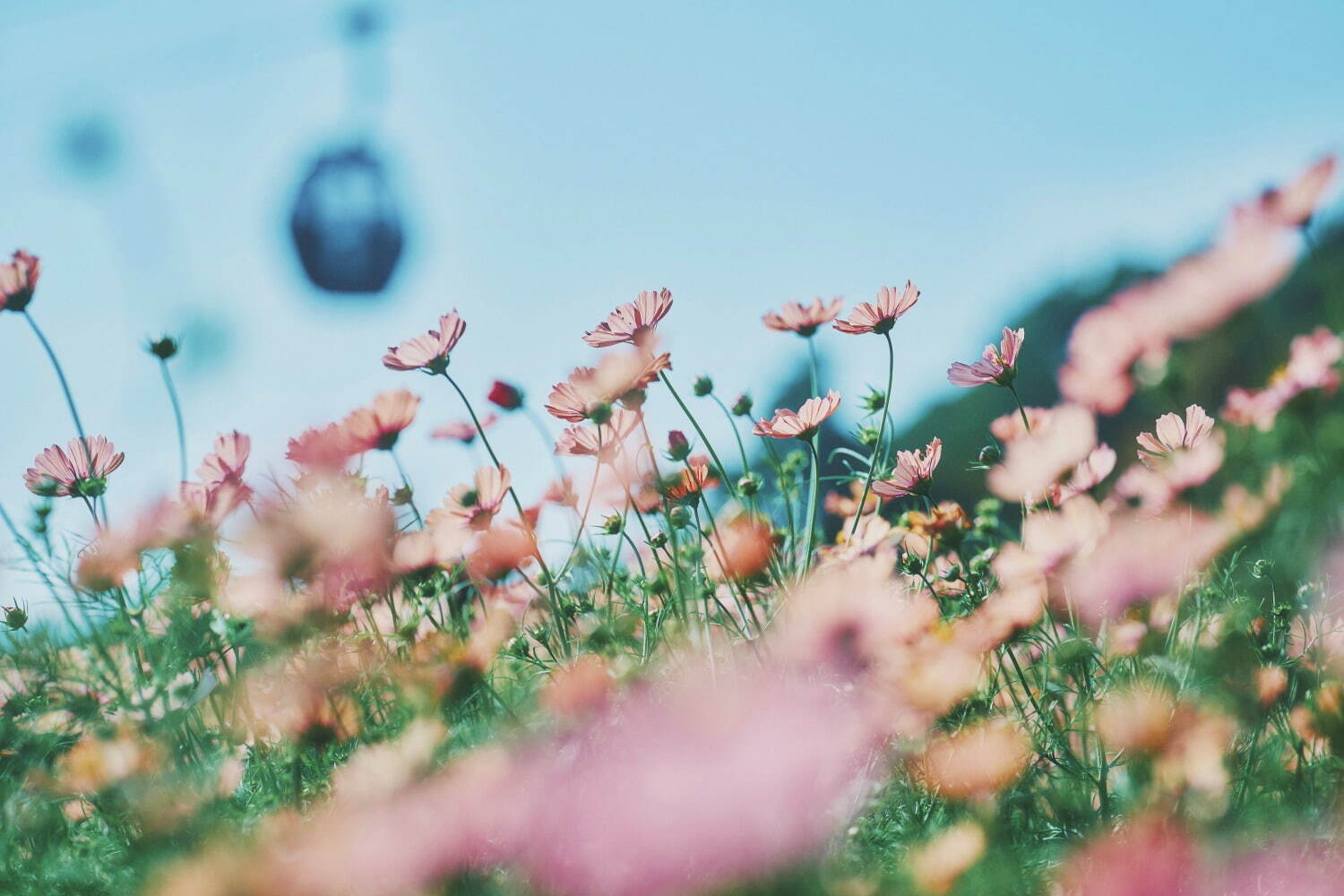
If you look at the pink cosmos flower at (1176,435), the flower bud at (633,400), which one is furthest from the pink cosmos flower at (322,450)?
the pink cosmos flower at (1176,435)

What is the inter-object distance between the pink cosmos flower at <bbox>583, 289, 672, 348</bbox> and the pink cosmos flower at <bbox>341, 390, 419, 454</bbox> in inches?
9.0

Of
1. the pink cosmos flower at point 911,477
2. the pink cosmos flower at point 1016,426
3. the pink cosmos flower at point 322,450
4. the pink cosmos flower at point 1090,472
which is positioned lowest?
the pink cosmos flower at point 1090,472

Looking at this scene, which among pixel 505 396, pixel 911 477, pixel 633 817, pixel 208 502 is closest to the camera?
pixel 633 817

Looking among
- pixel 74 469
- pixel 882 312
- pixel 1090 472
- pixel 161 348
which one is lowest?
pixel 1090 472

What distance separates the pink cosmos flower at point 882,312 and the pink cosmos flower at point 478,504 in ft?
1.32

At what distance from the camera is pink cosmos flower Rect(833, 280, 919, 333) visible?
97cm

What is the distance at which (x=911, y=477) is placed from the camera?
967mm

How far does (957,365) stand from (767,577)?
297 millimetres

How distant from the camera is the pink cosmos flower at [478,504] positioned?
3.29 ft

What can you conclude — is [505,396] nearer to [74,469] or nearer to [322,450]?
[322,450]

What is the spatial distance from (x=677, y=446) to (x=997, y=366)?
36 cm

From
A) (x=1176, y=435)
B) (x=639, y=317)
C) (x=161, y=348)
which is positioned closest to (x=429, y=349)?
(x=639, y=317)

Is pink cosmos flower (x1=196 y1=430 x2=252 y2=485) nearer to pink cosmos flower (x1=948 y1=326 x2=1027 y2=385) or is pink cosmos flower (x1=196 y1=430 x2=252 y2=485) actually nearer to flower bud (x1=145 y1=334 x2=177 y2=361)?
→ flower bud (x1=145 y1=334 x2=177 y2=361)

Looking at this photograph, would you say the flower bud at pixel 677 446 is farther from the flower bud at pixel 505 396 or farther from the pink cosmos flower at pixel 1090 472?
the pink cosmos flower at pixel 1090 472
